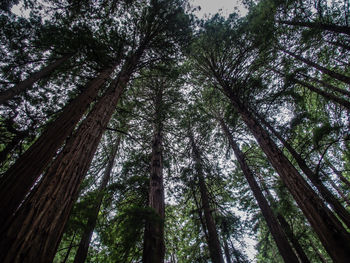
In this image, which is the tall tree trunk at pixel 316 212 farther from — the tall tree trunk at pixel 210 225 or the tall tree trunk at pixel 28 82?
the tall tree trunk at pixel 28 82

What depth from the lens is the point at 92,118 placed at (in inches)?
101

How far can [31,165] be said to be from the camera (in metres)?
1.77

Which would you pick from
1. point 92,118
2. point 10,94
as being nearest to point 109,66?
point 10,94

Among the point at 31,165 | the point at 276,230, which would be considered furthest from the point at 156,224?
the point at 276,230

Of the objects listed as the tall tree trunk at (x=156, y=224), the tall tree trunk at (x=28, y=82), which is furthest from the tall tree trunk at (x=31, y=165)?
the tall tree trunk at (x=28, y=82)

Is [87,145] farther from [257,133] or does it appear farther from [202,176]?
[202,176]

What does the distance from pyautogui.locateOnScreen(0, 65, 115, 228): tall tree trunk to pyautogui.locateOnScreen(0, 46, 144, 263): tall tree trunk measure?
0.15 metres

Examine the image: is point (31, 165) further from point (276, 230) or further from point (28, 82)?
point (276, 230)

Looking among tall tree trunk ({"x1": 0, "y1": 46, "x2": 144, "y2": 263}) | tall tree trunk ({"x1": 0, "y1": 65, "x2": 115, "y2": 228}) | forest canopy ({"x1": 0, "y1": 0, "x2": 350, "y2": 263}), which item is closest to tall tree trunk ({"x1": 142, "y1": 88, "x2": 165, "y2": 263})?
forest canopy ({"x1": 0, "y1": 0, "x2": 350, "y2": 263})

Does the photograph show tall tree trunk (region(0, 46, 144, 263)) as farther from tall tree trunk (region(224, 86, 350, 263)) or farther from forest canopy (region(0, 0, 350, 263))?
tall tree trunk (region(224, 86, 350, 263))

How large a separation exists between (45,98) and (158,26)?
16.5ft

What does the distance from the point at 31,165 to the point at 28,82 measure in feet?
15.7

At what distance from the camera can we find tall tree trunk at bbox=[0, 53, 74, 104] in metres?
4.09

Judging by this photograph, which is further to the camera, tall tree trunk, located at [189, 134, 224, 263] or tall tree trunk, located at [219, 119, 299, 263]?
tall tree trunk, located at [189, 134, 224, 263]
